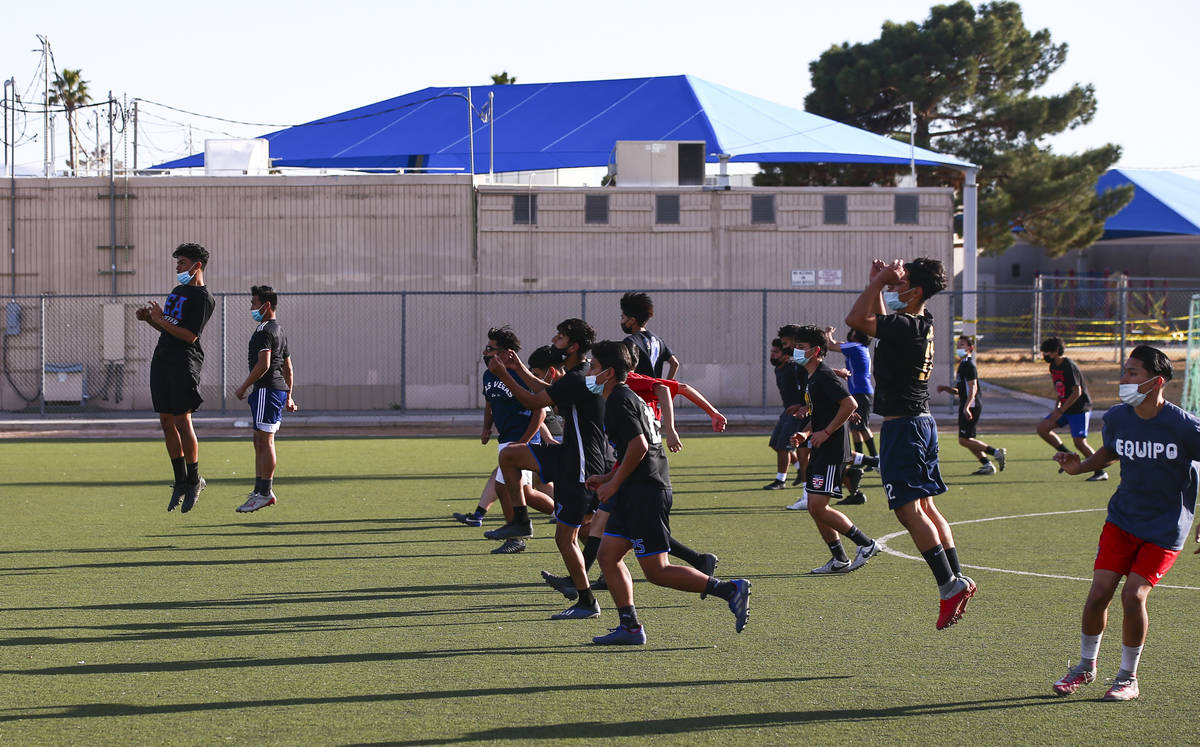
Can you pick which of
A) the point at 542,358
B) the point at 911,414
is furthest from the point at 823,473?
the point at 911,414

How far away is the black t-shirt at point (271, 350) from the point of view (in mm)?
11852

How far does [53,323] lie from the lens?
27.6m

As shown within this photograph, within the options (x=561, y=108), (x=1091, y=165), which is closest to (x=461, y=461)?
(x=561, y=108)

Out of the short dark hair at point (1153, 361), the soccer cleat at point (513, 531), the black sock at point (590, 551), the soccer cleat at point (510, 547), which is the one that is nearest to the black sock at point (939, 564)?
the short dark hair at point (1153, 361)

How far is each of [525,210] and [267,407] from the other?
16.4 m

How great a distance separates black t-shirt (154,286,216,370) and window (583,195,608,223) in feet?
58.7

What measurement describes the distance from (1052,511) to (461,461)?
27.6 feet

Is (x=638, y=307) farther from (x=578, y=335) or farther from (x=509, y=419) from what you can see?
(x=578, y=335)

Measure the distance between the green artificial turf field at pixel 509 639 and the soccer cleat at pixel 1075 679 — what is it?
5cm

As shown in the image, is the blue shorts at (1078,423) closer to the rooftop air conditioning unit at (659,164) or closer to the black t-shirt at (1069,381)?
the black t-shirt at (1069,381)

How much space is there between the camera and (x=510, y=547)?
10.6m

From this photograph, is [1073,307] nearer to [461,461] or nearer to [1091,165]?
[1091,165]

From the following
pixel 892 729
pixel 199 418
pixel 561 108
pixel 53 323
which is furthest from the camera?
pixel 561 108

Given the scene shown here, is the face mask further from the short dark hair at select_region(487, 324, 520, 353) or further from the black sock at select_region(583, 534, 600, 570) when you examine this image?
the short dark hair at select_region(487, 324, 520, 353)
